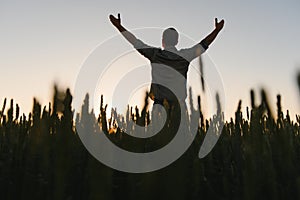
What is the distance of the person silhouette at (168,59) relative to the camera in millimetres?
3248

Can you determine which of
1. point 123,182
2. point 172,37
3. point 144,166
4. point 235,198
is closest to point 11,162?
point 123,182

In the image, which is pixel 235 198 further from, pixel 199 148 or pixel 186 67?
pixel 186 67

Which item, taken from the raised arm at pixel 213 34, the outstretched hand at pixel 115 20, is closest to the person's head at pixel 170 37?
the raised arm at pixel 213 34

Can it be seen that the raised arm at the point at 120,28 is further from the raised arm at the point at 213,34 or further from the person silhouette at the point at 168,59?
the raised arm at the point at 213,34

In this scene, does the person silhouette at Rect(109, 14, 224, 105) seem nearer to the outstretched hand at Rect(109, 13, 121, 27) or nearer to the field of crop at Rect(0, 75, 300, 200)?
the outstretched hand at Rect(109, 13, 121, 27)

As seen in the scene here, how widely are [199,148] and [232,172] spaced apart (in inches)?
6.0

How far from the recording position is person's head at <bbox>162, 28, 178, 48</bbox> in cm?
345

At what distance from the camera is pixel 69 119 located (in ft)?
3.50

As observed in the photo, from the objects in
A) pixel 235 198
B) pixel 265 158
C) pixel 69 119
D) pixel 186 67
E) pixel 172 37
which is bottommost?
pixel 235 198

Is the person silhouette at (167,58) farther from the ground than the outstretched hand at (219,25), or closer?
closer

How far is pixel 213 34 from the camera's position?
3457mm

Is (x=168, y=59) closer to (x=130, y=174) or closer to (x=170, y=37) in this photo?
(x=170, y=37)

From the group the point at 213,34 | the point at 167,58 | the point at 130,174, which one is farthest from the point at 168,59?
the point at 130,174

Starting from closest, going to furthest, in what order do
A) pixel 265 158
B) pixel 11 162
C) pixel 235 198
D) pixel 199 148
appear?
pixel 265 158 < pixel 235 198 < pixel 11 162 < pixel 199 148
